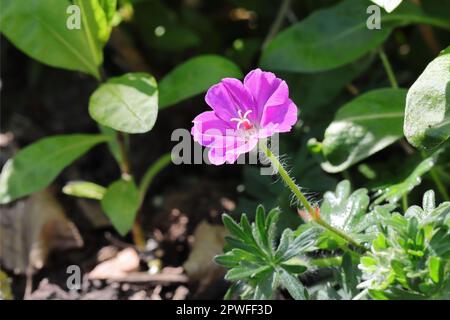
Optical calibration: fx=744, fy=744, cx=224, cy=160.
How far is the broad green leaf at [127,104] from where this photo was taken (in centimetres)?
210

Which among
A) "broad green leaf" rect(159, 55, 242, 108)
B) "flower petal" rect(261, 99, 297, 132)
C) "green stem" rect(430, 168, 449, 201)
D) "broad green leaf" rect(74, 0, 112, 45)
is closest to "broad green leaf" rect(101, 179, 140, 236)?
"broad green leaf" rect(159, 55, 242, 108)

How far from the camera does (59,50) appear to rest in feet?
8.02

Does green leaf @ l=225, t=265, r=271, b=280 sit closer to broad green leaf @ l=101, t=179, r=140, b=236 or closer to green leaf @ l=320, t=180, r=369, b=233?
green leaf @ l=320, t=180, r=369, b=233

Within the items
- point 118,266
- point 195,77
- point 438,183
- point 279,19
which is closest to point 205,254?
point 118,266

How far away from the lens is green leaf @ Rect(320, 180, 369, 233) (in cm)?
199

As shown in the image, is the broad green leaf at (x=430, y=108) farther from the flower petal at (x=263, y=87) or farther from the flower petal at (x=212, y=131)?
the flower petal at (x=212, y=131)

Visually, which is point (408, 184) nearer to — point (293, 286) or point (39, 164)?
point (293, 286)

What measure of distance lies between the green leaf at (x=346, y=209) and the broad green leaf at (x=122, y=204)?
2.16 feet

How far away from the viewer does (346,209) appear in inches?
80.9

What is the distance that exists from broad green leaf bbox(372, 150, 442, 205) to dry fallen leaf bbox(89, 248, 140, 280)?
2.92ft

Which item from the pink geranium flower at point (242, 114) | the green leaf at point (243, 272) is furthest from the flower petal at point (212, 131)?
the green leaf at point (243, 272)
